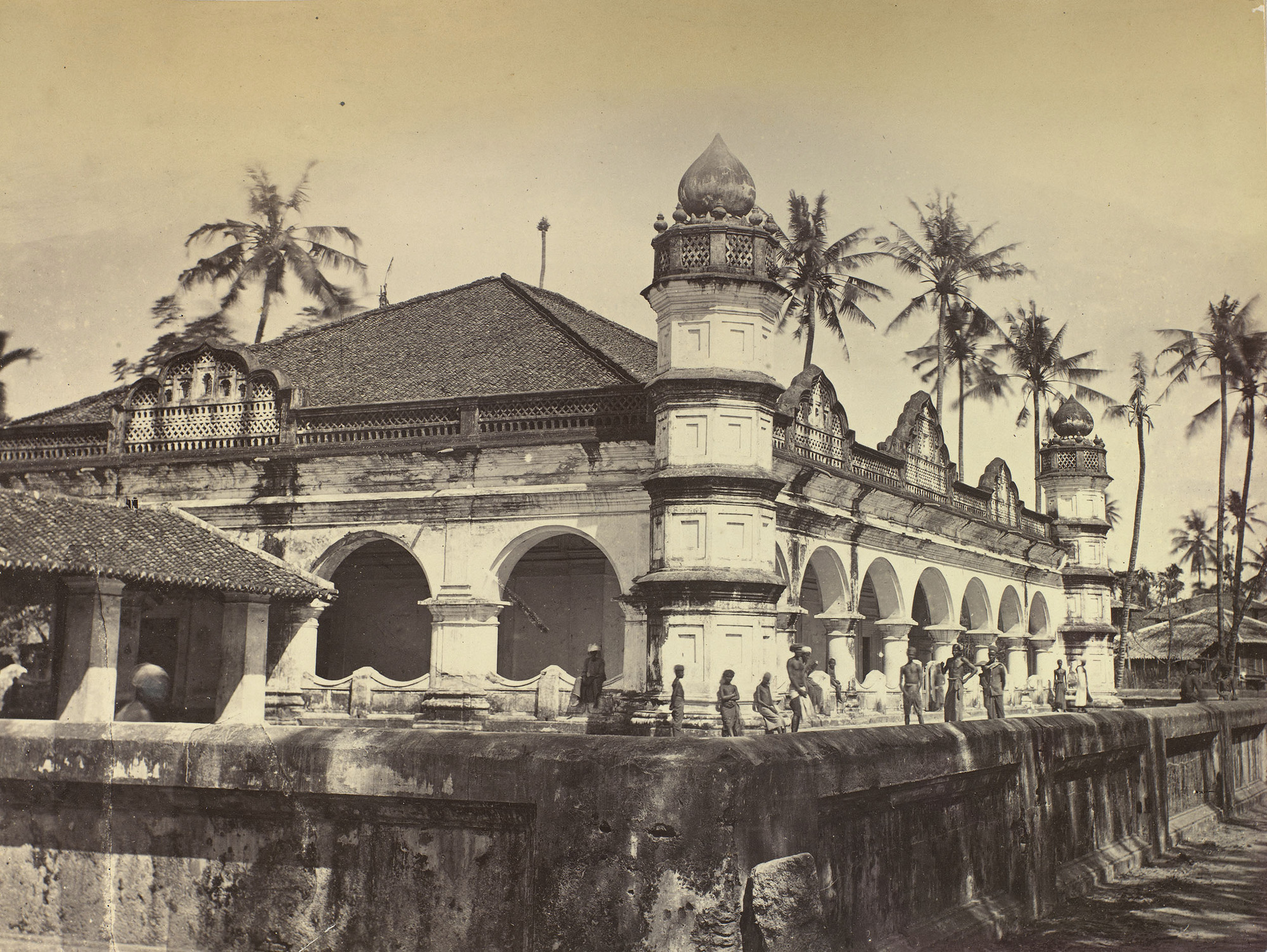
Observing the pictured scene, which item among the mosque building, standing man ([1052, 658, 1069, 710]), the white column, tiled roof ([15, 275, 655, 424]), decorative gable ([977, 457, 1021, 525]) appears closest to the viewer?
the mosque building

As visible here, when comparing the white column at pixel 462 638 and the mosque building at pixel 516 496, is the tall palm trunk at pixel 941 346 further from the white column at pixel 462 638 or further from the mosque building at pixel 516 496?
the white column at pixel 462 638

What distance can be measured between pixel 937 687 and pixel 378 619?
31.3 feet

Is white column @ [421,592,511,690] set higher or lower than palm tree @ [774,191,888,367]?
lower

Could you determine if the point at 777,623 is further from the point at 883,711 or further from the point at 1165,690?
the point at 1165,690

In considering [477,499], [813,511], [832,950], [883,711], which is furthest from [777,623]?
[832,950]

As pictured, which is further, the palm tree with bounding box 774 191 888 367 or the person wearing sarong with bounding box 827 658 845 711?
the palm tree with bounding box 774 191 888 367

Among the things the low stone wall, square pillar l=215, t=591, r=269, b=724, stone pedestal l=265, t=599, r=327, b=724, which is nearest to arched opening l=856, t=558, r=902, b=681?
stone pedestal l=265, t=599, r=327, b=724

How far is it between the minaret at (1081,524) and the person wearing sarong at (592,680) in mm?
17660

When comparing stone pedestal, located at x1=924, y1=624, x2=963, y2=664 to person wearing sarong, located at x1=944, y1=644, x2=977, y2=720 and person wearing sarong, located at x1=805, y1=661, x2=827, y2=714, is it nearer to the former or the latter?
person wearing sarong, located at x1=944, y1=644, x2=977, y2=720

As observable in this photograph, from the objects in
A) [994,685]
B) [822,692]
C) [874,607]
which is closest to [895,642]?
[994,685]

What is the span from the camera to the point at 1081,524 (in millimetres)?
28703

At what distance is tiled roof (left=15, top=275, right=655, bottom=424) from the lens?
58.3ft

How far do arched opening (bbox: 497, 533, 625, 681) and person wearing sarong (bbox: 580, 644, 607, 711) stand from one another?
3894 millimetres

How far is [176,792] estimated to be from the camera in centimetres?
422
